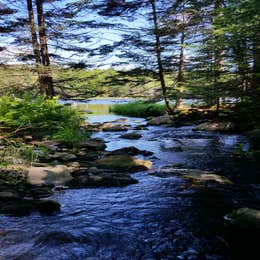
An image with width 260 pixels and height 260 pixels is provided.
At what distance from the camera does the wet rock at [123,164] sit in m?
6.70

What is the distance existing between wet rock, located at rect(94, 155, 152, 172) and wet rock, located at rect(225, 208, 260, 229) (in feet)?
9.29

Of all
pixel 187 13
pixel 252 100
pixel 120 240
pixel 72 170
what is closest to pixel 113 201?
pixel 120 240

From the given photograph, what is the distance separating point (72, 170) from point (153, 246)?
332 centimetres

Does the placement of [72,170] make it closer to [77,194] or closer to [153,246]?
[77,194]

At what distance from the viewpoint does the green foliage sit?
74.3 ft

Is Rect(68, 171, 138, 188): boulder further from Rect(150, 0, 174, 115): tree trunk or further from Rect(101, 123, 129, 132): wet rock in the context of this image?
Rect(150, 0, 174, 115): tree trunk

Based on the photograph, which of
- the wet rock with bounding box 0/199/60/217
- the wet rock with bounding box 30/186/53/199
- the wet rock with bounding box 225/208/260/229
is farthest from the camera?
the wet rock with bounding box 30/186/53/199

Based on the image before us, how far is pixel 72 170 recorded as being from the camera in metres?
6.41

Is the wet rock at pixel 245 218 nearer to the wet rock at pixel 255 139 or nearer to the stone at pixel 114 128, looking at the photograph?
the wet rock at pixel 255 139

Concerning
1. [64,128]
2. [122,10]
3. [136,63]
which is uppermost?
[122,10]

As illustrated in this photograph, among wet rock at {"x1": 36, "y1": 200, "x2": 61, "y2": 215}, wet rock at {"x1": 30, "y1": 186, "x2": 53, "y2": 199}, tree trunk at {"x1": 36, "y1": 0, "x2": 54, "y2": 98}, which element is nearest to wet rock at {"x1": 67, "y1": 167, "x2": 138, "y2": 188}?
wet rock at {"x1": 30, "y1": 186, "x2": 53, "y2": 199}

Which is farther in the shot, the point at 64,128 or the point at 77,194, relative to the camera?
the point at 64,128

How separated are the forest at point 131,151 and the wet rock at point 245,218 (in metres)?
0.01

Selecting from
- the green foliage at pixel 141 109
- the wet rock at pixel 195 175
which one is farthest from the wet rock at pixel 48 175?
the green foliage at pixel 141 109
